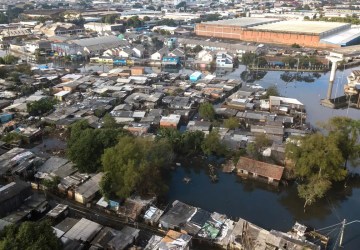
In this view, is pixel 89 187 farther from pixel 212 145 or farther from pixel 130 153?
pixel 212 145

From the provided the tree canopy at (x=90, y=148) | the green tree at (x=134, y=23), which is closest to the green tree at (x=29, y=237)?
the tree canopy at (x=90, y=148)

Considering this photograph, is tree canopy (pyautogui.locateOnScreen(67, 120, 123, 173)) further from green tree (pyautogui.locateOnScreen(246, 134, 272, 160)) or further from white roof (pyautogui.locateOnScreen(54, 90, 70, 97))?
white roof (pyautogui.locateOnScreen(54, 90, 70, 97))

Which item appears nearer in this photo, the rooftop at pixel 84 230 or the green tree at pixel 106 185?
the rooftop at pixel 84 230

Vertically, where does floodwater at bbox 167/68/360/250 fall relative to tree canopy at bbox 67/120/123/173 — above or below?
below

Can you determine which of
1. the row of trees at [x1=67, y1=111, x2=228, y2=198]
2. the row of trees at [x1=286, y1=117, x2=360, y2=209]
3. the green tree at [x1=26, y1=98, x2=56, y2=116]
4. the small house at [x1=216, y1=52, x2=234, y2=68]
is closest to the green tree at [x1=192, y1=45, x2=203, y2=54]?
the small house at [x1=216, y1=52, x2=234, y2=68]

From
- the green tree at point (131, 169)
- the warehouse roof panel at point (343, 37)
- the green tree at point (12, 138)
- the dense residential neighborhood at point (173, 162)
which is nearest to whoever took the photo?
the dense residential neighborhood at point (173, 162)

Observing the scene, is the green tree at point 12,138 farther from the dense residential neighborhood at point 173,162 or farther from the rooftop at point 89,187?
the rooftop at point 89,187
